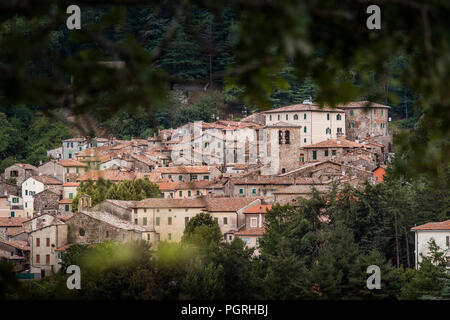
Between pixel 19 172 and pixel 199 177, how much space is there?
45.1 feet

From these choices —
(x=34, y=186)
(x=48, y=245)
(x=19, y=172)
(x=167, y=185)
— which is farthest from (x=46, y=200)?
(x=48, y=245)

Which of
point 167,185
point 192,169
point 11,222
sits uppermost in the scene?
point 192,169

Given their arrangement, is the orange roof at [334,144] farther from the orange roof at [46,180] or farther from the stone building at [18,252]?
the stone building at [18,252]

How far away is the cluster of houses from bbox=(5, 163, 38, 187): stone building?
63mm

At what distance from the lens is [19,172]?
62.8 m

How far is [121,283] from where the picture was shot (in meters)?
24.5

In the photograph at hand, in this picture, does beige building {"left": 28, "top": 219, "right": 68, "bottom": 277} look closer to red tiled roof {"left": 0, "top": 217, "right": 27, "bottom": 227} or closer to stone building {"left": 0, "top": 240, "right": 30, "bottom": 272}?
stone building {"left": 0, "top": 240, "right": 30, "bottom": 272}

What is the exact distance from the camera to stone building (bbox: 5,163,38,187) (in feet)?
204

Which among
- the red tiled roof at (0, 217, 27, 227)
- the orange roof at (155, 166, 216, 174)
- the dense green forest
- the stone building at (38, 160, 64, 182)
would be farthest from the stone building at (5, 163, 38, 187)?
the dense green forest

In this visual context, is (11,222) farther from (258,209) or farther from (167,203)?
(258,209)

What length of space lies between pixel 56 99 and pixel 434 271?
27095 mm
